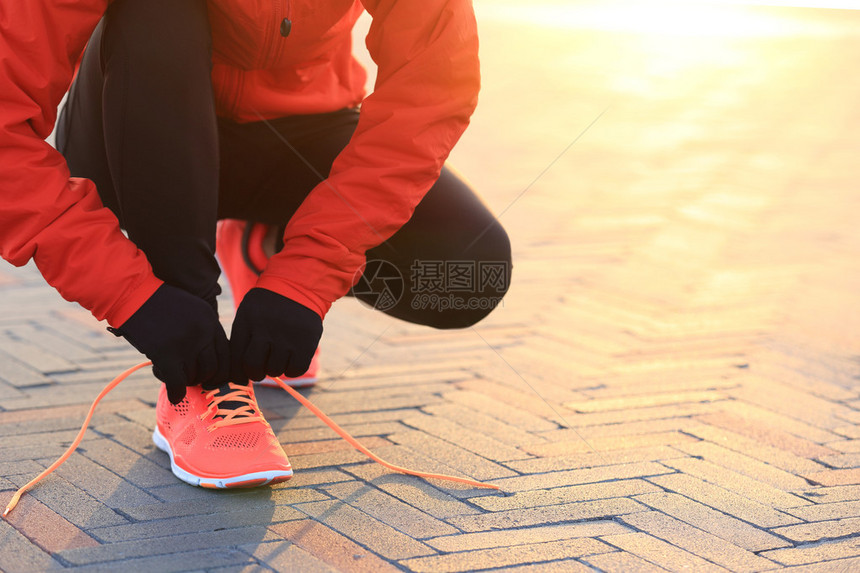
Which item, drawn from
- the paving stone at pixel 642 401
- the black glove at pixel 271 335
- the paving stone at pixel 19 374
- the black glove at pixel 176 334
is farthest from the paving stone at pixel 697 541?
the paving stone at pixel 19 374

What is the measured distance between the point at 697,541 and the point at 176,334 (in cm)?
82

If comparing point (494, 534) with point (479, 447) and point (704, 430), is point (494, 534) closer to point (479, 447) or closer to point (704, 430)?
point (479, 447)

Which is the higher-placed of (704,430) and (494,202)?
(704,430)

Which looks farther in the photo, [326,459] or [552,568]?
[326,459]

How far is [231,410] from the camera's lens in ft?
5.20

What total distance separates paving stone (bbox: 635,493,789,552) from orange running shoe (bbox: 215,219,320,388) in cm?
81

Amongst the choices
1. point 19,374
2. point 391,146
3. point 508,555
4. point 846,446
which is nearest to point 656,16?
point 846,446

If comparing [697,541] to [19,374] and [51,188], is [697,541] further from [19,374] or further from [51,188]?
[19,374]

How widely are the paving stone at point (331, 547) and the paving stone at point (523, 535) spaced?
10cm

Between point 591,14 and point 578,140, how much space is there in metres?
5.42

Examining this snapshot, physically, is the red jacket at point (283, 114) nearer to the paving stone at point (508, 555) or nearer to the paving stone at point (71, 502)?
the paving stone at point (71, 502)

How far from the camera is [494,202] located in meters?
3.51

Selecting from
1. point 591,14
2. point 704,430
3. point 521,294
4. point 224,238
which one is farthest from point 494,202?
point 591,14

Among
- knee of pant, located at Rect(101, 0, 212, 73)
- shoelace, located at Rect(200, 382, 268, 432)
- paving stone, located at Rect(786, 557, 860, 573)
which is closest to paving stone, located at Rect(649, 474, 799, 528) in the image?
paving stone, located at Rect(786, 557, 860, 573)
